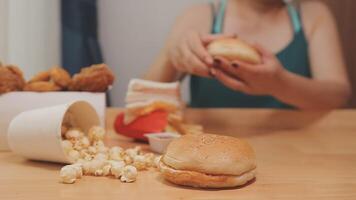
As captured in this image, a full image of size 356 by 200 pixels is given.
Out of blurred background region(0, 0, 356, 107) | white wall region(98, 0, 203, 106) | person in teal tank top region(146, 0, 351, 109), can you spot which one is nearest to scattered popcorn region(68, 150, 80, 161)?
person in teal tank top region(146, 0, 351, 109)

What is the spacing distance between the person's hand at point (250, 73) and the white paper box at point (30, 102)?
0.30 meters

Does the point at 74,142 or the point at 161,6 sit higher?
the point at 161,6

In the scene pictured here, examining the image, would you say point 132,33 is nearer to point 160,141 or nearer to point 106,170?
point 160,141

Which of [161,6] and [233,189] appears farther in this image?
[161,6]

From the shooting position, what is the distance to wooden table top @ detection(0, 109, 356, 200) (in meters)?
0.49

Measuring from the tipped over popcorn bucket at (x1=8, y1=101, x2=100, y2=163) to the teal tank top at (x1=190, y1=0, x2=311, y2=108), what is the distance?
34.9 inches

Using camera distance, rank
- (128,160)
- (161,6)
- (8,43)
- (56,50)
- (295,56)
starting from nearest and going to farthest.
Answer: (128,160)
(8,43)
(295,56)
(56,50)
(161,6)

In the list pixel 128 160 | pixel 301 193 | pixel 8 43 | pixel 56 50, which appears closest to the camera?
pixel 301 193

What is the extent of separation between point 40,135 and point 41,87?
0.18 meters

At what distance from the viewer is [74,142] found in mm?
650

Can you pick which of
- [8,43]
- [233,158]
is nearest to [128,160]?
[233,158]

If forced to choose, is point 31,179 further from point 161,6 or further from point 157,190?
point 161,6

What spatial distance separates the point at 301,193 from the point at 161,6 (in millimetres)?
1602

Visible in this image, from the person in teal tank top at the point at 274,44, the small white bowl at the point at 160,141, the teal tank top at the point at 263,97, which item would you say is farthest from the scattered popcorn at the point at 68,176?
the teal tank top at the point at 263,97
